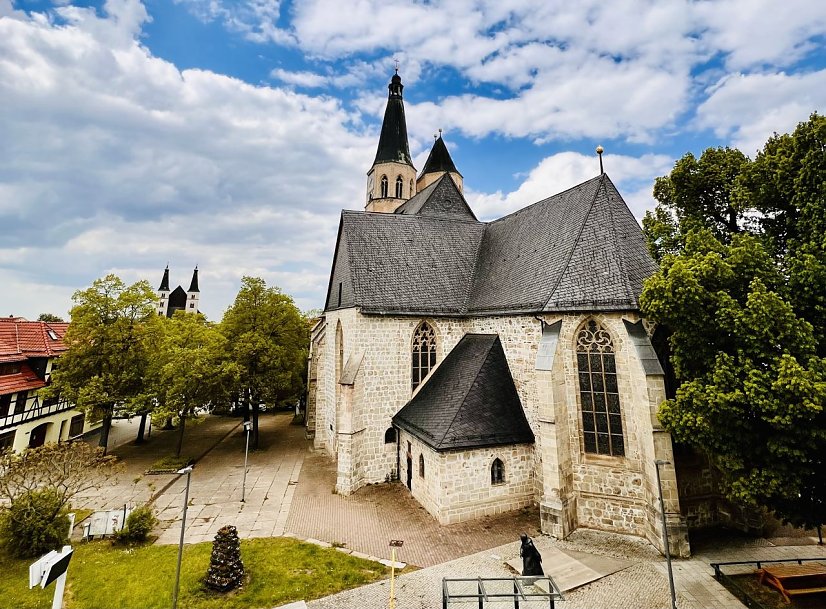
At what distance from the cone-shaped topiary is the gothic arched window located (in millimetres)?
10202

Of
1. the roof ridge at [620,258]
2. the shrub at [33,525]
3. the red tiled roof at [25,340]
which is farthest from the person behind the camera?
the red tiled roof at [25,340]

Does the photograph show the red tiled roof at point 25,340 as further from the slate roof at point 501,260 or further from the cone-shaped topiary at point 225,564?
the cone-shaped topiary at point 225,564

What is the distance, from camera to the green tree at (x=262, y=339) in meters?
21.2

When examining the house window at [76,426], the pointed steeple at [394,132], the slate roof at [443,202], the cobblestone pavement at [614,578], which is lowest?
the cobblestone pavement at [614,578]

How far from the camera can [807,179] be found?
27.1ft

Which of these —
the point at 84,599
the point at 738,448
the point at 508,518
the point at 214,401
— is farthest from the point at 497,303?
the point at 214,401

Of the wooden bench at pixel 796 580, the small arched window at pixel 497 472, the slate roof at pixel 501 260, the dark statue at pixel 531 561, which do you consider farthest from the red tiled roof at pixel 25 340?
the wooden bench at pixel 796 580

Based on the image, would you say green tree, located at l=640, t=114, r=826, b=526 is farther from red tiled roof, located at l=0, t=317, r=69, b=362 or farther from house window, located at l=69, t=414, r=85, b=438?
house window, located at l=69, t=414, r=85, b=438

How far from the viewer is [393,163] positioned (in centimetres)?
3603

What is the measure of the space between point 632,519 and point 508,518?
12.0 ft

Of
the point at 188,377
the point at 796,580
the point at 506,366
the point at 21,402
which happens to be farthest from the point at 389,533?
the point at 21,402

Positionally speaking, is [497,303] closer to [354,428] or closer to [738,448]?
[354,428]

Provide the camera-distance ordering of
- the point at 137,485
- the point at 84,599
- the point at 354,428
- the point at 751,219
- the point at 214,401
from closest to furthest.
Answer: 1. the point at 84,599
2. the point at 751,219
3. the point at 354,428
4. the point at 137,485
5. the point at 214,401

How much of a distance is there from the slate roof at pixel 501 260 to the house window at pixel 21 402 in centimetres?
1670
